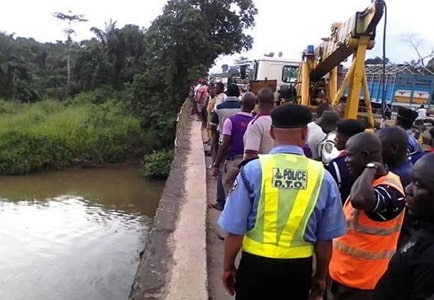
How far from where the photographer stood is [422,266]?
1.58 metres

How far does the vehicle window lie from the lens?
14.7m

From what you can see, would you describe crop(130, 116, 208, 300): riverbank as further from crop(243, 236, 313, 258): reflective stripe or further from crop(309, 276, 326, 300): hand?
crop(243, 236, 313, 258): reflective stripe

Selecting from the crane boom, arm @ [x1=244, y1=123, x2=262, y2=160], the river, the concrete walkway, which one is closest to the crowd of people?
the concrete walkway

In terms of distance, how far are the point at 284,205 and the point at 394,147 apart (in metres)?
1.00

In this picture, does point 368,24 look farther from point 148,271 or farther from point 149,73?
point 149,73

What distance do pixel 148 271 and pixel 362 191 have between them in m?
2.31

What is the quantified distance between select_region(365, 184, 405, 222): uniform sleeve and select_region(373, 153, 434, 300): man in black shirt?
0.75 m

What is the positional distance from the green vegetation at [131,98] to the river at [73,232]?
1468 millimetres

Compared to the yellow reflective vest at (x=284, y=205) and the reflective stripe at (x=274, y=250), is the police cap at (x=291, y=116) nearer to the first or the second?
the yellow reflective vest at (x=284, y=205)

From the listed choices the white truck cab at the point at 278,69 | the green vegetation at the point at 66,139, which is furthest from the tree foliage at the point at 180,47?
the white truck cab at the point at 278,69

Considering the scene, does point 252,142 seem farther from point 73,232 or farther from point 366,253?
point 73,232

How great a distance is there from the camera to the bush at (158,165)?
25031 mm

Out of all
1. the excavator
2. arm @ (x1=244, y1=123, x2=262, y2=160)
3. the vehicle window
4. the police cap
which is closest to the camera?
the police cap

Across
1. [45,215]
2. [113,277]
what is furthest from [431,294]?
[45,215]
